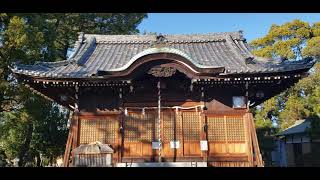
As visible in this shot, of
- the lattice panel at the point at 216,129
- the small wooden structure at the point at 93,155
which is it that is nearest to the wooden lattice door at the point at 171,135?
the lattice panel at the point at 216,129

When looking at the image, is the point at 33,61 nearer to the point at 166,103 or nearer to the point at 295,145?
the point at 166,103

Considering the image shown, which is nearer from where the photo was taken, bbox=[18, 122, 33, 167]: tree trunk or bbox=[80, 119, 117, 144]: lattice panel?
bbox=[80, 119, 117, 144]: lattice panel

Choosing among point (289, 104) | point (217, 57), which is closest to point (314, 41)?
point (289, 104)

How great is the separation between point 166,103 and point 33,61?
716 centimetres

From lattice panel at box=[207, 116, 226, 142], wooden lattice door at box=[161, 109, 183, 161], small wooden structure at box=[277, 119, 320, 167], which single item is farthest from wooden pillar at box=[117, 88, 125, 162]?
small wooden structure at box=[277, 119, 320, 167]

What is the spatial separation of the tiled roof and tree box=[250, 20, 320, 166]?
12927 millimetres

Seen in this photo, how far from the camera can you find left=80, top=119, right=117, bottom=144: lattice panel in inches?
417

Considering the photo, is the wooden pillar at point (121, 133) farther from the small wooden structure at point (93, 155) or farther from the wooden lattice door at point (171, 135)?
the wooden lattice door at point (171, 135)

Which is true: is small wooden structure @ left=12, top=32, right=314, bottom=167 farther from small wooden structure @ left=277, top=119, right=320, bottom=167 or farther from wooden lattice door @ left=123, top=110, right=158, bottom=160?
small wooden structure @ left=277, top=119, right=320, bottom=167

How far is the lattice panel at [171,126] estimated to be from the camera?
416 inches

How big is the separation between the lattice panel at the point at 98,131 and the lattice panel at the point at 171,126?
5.22 ft
